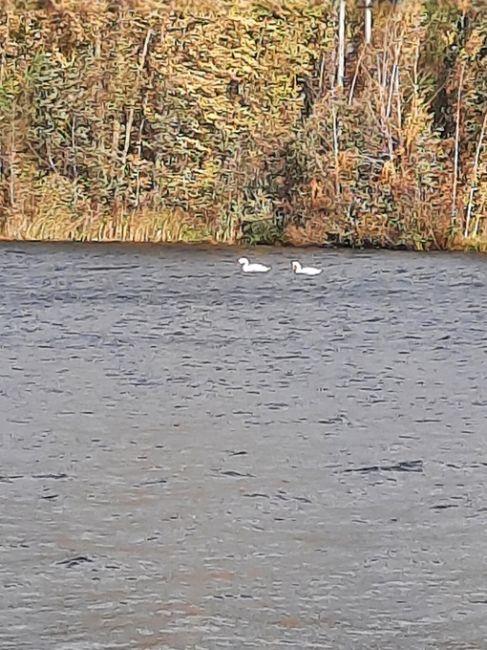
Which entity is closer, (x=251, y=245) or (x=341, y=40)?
(x=251, y=245)

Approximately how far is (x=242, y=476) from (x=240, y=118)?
13048mm

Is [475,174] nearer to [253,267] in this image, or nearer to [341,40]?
[341,40]

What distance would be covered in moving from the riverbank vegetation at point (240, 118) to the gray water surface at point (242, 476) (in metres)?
6.51

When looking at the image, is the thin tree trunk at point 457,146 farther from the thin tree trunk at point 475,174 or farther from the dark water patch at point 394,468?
the dark water patch at point 394,468

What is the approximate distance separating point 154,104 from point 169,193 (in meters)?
1.03

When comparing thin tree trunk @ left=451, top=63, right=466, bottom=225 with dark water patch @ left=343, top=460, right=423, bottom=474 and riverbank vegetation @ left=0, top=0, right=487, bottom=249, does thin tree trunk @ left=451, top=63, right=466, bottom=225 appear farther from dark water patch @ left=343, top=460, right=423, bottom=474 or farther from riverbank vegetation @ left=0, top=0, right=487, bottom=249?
dark water patch @ left=343, top=460, right=423, bottom=474

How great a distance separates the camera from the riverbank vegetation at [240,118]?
62.1 ft

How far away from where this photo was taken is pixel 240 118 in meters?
19.3

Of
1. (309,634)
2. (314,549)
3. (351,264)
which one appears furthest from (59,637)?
(351,264)

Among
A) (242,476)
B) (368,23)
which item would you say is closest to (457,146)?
(368,23)

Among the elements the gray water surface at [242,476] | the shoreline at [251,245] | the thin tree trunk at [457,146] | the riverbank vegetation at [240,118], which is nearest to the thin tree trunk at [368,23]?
the riverbank vegetation at [240,118]

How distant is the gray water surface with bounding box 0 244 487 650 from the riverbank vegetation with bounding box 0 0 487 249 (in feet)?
21.4

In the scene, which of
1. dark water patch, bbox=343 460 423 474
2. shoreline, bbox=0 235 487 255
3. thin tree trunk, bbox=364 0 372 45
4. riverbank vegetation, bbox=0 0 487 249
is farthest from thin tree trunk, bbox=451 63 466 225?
dark water patch, bbox=343 460 423 474

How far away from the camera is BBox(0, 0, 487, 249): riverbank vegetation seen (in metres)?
18.9
